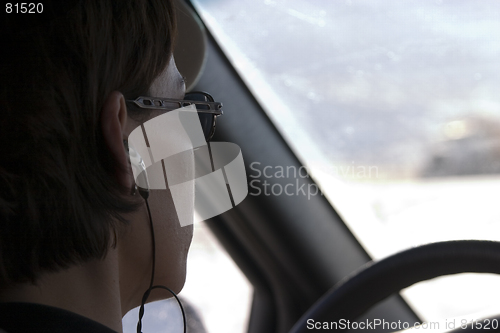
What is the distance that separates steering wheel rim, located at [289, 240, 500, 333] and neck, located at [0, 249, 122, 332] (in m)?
0.33

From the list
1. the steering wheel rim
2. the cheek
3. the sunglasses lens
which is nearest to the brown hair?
the cheek

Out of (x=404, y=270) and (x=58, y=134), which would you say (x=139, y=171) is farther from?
(x=404, y=270)

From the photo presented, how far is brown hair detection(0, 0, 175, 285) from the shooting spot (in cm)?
75

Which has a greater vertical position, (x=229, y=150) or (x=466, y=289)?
(x=229, y=150)

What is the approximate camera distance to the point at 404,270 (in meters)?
0.86

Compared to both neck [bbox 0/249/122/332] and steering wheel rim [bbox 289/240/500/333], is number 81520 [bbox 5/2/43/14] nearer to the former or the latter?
neck [bbox 0/249/122/332]

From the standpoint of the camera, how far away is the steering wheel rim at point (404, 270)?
2.81ft

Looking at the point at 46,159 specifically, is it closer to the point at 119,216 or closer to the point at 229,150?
the point at 119,216

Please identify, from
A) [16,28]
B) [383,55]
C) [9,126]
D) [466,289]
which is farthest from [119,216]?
[466,289]

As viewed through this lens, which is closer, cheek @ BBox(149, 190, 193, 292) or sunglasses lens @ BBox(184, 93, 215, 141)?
cheek @ BBox(149, 190, 193, 292)

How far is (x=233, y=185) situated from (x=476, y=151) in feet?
2.34

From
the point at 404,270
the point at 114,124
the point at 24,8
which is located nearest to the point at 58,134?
the point at 114,124

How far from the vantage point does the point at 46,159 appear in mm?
767

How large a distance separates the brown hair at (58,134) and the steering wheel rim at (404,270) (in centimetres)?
42
